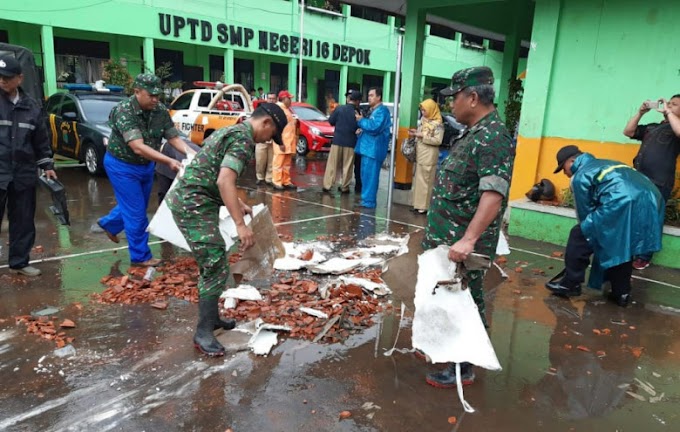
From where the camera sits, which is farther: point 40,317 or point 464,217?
point 40,317

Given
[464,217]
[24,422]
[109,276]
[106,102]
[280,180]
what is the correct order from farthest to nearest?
[106,102] < [280,180] < [109,276] < [464,217] < [24,422]

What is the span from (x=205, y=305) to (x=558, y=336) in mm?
2785

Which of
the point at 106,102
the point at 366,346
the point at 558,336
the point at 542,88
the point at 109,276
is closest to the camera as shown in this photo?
the point at 366,346

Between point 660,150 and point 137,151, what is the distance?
18.2ft

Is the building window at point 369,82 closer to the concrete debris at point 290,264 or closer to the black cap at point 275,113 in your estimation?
the concrete debris at point 290,264

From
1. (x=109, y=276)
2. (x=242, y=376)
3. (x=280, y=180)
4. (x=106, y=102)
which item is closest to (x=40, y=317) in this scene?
(x=109, y=276)

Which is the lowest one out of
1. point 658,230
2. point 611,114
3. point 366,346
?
point 366,346

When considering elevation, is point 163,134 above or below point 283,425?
above

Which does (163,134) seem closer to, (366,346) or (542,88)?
(366,346)

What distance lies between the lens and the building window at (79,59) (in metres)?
18.0

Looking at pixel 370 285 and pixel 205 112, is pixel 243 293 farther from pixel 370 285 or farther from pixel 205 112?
pixel 205 112

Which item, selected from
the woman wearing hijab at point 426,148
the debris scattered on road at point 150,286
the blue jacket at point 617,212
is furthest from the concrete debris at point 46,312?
the woman wearing hijab at point 426,148

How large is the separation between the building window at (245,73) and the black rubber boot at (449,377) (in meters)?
21.7

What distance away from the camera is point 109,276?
483 centimetres
